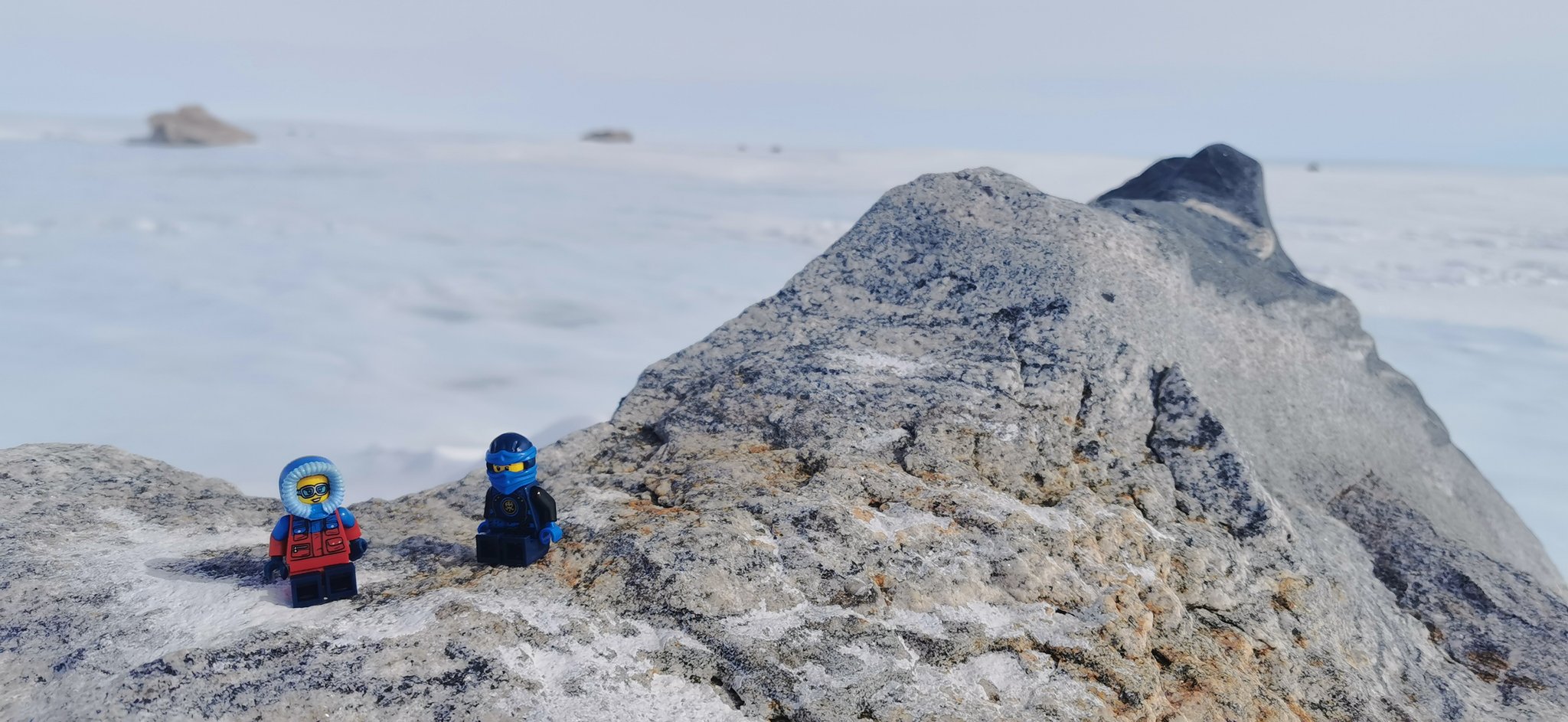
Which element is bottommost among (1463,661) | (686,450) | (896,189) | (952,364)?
(1463,661)

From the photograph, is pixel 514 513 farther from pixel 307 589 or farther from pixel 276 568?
pixel 276 568

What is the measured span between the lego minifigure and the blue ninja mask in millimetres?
490

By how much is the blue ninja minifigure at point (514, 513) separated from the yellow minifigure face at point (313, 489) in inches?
20.6

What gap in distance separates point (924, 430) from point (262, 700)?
7.76ft

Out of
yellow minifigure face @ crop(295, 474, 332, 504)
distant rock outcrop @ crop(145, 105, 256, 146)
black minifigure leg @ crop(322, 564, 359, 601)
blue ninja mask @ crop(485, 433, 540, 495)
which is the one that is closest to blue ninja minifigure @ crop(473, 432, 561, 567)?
blue ninja mask @ crop(485, 433, 540, 495)

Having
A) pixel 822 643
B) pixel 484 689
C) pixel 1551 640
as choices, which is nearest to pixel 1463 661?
pixel 1551 640

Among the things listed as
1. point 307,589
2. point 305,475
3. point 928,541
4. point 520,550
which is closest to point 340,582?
point 307,589

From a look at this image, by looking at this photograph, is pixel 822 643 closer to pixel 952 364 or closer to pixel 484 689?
pixel 484 689

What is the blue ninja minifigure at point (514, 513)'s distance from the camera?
3.25 metres

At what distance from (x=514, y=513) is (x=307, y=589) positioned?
0.66 meters

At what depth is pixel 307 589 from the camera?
121 inches

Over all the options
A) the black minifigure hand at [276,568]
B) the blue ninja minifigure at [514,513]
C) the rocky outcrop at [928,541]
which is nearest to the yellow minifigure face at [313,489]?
the black minifigure hand at [276,568]

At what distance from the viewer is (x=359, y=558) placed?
3.46m

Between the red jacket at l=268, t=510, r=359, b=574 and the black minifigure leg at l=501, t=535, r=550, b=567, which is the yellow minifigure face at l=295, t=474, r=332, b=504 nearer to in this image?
the red jacket at l=268, t=510, r=359, b=574
